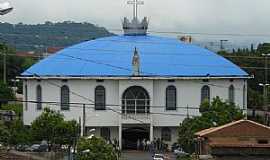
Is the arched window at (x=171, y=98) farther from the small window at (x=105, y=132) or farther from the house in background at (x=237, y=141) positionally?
the house in background at (x=237, y=141)

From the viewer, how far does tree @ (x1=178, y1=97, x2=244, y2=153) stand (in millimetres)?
51812

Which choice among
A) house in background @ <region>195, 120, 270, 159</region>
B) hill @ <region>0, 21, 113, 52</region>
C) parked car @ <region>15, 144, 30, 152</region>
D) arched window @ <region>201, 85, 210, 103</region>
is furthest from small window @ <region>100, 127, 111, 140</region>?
hill @ <region>0, 21, 113, 52</region>

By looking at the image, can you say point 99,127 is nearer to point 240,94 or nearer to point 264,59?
point 240,94

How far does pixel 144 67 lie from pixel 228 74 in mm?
6807

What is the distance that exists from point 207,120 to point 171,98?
16.9 meters

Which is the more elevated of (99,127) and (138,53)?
(138,53)

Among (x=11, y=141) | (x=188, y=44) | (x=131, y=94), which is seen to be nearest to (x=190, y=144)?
(x=11, y=141)

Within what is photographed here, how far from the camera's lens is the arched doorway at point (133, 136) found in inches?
2729

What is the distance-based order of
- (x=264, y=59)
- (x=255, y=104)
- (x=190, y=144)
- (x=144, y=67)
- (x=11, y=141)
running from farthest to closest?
1. (x=264, y=59)
2. (x=255, y=104)
3. (x=144, y=67)
4. (x=11, y=141)
5. (x=190, y=144)

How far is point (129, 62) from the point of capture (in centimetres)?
6894

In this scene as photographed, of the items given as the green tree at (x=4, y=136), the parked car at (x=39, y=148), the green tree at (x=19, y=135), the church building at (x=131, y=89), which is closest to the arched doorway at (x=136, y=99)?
the church building at (x=131, y=89)

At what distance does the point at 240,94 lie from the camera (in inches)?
2790

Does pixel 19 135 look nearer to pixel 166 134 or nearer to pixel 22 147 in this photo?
pixel 22 147

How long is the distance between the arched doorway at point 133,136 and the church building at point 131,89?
0.26ft
